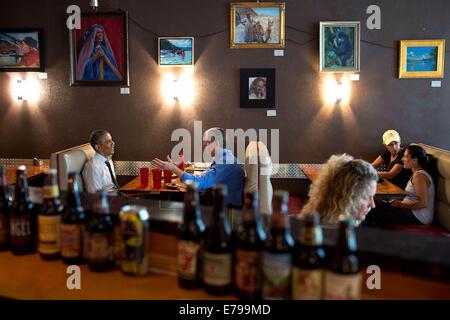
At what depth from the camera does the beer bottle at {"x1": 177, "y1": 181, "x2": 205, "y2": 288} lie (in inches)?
55.1

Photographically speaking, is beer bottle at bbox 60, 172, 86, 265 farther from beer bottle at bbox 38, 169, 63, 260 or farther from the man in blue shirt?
the man in blue shirt

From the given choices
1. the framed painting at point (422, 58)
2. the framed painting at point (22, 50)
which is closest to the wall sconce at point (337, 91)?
the framed painting at point (422, 58)

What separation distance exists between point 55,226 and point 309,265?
927 millimetres

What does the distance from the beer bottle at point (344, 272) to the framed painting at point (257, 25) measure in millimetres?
4930

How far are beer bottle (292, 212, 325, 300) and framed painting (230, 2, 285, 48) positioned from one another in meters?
4.93

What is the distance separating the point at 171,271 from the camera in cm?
155

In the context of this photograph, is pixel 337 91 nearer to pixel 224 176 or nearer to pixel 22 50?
pixel 224 176

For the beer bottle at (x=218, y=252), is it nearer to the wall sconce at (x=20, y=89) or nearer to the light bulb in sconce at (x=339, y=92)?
the light bulb in sconce at (x=339, y=92)

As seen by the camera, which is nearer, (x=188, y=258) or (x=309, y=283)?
(x=309, y=283)

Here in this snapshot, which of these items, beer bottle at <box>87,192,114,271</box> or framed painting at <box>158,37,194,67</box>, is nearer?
beer bottle at <box>87,192,114,271</box>

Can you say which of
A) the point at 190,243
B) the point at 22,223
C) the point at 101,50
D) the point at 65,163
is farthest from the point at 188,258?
the point at 101,50

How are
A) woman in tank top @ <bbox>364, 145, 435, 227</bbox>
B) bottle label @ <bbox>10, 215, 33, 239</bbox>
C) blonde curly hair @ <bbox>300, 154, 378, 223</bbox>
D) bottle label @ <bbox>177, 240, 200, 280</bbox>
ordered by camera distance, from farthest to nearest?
woman in tank top @ <bbox>364, 145, 435, 227</bbox>, blonde curly hair @ <bbox>300, 154, 378, 223</bbox>, bottle label @ <bbox>10, 215, 33, 239</bbox>, bottle label @ <bbox>177, 240, 200, 280</bbox>

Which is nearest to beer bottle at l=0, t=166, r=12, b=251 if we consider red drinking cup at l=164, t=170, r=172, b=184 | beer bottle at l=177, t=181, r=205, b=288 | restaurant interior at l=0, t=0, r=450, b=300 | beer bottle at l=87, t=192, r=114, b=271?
beer bottle at l=87, t=192, r=114, b=271
